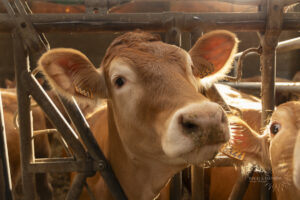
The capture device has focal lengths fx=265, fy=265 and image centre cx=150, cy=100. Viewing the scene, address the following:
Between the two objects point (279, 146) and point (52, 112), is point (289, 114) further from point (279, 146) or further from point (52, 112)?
point (52, 112)

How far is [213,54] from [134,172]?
3.07 feet

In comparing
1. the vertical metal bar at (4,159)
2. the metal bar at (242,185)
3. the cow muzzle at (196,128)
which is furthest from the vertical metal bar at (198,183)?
the vertical metal bar at (4,159)

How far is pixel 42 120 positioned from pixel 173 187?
2.63m

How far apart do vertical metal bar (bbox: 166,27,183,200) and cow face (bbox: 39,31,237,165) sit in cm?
11

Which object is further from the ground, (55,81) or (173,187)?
(55,81)

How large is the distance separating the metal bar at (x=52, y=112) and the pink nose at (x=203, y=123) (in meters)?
0.77

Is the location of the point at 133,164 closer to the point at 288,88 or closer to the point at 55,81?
the point at 55,81

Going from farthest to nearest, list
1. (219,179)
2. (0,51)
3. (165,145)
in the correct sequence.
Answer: (0,51) → (219,179) → (165,145)

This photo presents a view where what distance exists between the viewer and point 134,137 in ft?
4.73

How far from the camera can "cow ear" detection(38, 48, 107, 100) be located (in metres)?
1.47

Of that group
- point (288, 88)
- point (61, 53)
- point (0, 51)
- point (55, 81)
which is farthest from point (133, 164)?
point (0, 51)

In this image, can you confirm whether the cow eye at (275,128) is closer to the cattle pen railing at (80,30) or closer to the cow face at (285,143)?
the cow face at (285,143)

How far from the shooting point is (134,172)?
1673mm

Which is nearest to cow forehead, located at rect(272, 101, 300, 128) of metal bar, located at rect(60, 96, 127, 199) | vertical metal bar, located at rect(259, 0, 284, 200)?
vertical metal bar, located at rect(259, 0, 284, 200)
